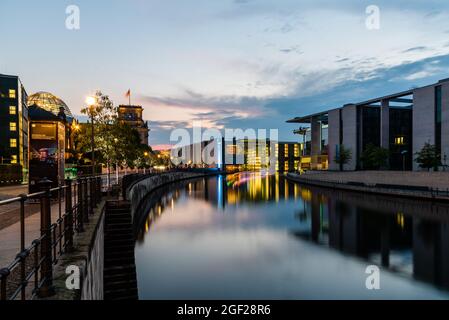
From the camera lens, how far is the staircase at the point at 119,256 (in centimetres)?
1408

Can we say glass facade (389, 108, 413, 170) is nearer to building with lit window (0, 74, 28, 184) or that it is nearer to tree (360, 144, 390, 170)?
tree (360, 144, 390, 170)

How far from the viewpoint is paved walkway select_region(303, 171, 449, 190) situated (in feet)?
145

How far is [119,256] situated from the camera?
15664mm

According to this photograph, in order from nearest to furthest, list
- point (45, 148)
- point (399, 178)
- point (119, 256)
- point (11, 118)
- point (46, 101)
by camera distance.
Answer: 1. point (119, 256)
2. point (45, 148)
3. point (399, 178)
4. point (11, 118)
5. point (46, 101)

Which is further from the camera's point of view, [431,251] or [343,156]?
[343,156]

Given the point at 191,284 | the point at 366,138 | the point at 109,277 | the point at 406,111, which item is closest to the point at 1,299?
the point at 109,277

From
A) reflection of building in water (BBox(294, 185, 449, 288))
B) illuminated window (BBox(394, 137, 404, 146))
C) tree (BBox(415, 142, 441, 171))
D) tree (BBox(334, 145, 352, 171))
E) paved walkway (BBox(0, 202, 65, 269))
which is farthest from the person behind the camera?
illuminated window (BBox(394, 137, 404, 146))

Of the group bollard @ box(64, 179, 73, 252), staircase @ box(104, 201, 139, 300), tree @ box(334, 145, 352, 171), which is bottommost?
staircase @ box(104, 201, 139, 300)

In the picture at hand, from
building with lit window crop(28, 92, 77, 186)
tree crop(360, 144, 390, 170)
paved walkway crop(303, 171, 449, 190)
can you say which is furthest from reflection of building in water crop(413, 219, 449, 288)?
tree crop(360, 144, 390, 170)

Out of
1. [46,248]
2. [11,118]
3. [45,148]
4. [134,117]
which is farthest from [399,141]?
[134,117]

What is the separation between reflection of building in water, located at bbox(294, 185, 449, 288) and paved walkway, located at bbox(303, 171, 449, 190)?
17.9ft

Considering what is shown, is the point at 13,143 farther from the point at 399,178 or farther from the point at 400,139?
the point at 400,139

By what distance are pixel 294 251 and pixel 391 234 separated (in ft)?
33.1

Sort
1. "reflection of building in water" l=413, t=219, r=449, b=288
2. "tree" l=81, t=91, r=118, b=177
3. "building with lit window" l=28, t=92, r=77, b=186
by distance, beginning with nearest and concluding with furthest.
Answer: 1. "reflection of building in water" l=413, t=219, r=449, b=288
2. "building with lit window" l=28, t=92, r=77, b=186
3. "tree" l=81, t=91, r=118, b=177
